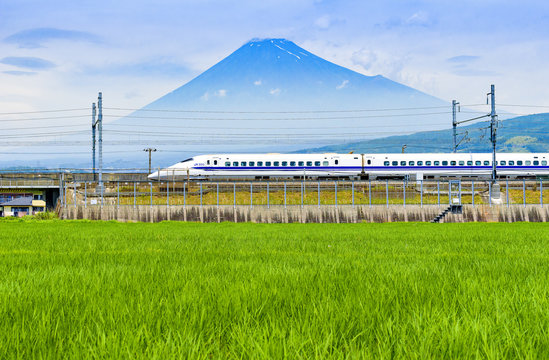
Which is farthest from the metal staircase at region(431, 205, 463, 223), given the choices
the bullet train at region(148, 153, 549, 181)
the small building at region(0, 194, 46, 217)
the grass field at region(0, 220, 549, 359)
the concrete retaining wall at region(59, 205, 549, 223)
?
the small building at region(0, 194, 46, 217)

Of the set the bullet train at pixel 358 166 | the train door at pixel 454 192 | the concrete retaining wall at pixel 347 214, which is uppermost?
the bullet train at pixel 358 166

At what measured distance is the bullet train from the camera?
188 feet

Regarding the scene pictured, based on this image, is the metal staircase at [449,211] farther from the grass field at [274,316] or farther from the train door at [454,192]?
the grass field at [274,316]

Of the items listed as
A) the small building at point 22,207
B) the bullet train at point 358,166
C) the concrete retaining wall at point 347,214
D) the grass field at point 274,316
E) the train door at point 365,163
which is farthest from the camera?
the small building at point 22,207

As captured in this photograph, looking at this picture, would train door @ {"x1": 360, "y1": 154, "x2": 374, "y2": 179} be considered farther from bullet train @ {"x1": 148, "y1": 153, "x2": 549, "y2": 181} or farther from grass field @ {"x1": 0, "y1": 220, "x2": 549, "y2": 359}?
grass field @ {"x1": 0, "y1": 220, "x2": 549, "y2": 359}

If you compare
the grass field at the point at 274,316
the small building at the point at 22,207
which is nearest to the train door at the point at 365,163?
the grass field at the point at 274,316

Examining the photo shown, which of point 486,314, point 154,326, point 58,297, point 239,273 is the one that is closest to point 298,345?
point 154,326

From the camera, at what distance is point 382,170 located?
5941 centimetres

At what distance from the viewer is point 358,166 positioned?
59094 millimetres

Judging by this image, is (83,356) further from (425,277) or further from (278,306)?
(425,277)

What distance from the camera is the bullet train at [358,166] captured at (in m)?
57.4

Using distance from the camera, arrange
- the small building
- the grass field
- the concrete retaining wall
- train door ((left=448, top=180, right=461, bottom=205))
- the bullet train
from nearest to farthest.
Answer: the grass field < train door ((left=448, top=180, right=461, bottom=205)) < the concrete retaining wall < the bullet train < the small building

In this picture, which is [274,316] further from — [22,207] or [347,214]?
[22,207]

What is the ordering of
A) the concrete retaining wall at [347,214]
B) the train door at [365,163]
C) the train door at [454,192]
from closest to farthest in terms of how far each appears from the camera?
the train door at [454,192], the concrete retaining wall at [347,214], the train door at [365,163]
